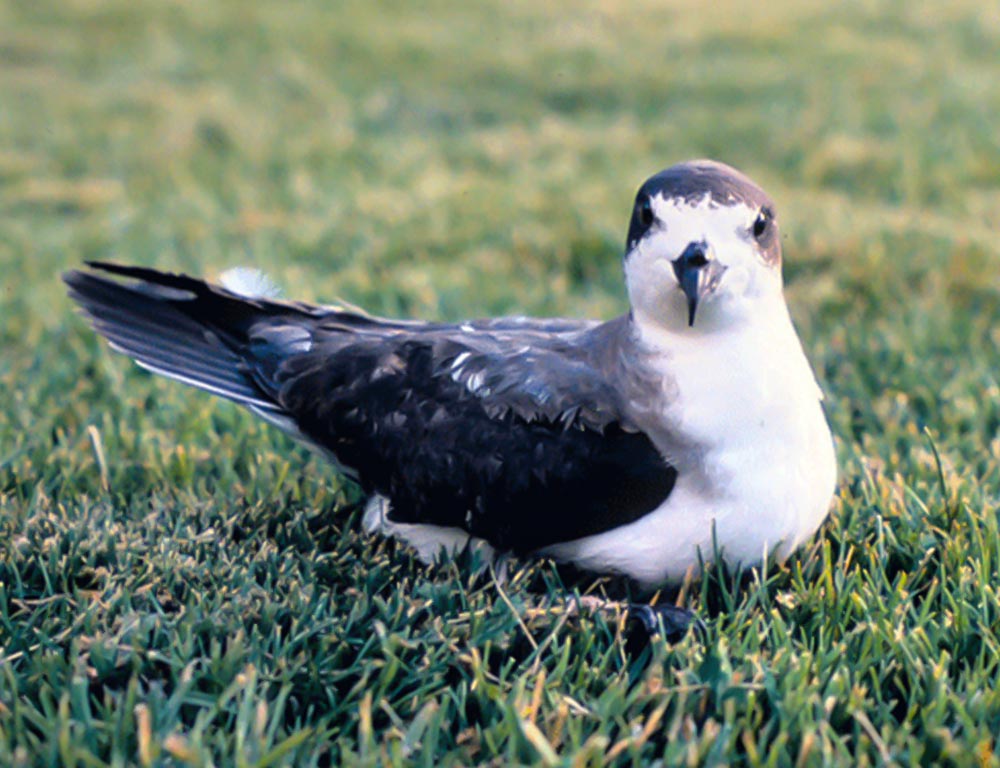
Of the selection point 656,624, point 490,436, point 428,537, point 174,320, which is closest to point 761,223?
point 490,436

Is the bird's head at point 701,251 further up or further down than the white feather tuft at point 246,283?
further up

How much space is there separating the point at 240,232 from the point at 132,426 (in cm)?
228

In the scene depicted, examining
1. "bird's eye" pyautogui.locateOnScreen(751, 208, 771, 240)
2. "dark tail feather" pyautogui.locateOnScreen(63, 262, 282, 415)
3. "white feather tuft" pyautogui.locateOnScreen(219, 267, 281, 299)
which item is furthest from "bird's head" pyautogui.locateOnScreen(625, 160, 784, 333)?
"white feather tuft" pyautogui.locateOnScreen(219, 267, 281, 299)

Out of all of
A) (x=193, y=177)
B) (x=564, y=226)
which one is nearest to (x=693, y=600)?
(x=564, y=226)

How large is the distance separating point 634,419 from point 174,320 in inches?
52.6

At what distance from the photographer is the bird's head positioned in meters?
2.73

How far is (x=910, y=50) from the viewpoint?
9227mm

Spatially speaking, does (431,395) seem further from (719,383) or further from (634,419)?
(719,383)

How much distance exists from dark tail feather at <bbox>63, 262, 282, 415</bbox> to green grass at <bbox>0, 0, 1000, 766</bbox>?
0.32m

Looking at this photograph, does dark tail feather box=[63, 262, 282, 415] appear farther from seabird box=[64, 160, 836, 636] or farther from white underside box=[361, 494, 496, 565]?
white underside box=[361, 494, 496, 565]

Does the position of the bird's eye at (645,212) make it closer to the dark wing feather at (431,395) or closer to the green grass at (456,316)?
the dark wing feather at (431,395)

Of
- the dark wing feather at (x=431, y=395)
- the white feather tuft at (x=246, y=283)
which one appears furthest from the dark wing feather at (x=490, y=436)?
the white feather tuft at (x=246, y=283)

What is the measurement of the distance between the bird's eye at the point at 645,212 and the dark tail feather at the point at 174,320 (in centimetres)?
109

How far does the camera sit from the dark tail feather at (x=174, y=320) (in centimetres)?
350
